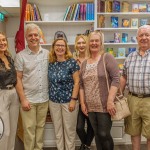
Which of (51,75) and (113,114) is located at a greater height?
(51,75)

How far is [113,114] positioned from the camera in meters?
2.00

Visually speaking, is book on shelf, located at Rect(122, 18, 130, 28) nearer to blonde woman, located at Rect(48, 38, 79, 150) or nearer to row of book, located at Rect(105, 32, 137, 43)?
row of book, located at Rect(105, 32, 137, 43)

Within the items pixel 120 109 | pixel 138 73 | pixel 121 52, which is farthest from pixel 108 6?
pixel 120 109

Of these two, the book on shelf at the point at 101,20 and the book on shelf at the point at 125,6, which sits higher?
the book on shelf at the point at 125,6

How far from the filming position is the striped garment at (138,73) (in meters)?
2.02

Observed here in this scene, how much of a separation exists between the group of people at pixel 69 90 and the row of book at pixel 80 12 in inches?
64.1

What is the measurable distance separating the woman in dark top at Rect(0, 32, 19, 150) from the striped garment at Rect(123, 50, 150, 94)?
3.74 feet

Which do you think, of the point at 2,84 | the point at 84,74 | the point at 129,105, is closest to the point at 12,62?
the point at 2,84

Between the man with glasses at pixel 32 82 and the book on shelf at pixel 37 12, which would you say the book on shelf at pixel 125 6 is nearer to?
the book on shelf at pixel 37 12

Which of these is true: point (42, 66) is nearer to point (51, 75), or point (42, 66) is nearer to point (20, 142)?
point (51, 75)

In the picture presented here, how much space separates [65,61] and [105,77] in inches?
Answer: 19.6

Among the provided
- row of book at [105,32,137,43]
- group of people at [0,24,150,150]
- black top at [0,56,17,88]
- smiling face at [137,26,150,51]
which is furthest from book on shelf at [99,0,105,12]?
black top at [0,56,17,88]

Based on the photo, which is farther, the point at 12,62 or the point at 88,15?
the point at 88,15

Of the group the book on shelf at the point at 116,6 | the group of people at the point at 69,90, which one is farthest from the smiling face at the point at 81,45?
the book on shelf at the point at 116,6
